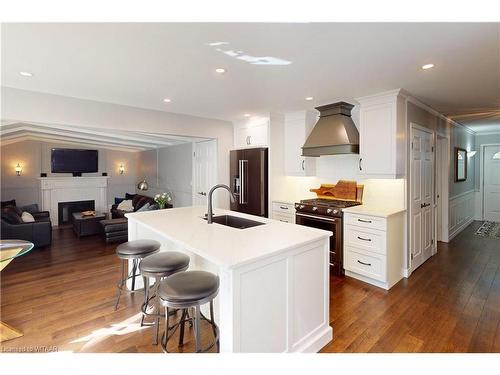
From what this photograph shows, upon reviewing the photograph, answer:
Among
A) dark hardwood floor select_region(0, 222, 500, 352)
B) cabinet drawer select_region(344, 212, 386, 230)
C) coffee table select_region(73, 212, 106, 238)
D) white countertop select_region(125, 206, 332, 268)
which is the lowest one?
dark hardwood floor select_region(0, 222, 500, 352)

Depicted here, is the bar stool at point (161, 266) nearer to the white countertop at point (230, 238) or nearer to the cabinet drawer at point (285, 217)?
the white countertop at point (230, 238)

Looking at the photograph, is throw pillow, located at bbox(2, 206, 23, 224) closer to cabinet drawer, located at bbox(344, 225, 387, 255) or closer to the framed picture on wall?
cabinet drawer, located at bbox(344, 225, 387, 255)

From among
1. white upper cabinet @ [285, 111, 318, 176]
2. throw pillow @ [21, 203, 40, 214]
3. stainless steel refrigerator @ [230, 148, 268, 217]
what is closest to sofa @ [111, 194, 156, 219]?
throw pillow @ [21, 203, 40, 214]

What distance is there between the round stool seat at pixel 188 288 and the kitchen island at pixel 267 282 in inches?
5.4

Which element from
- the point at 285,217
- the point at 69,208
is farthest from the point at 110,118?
the point at 69,208

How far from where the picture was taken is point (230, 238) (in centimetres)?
195

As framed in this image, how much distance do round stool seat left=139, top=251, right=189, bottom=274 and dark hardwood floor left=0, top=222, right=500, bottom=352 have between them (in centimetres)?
63

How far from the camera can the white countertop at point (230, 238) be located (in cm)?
160

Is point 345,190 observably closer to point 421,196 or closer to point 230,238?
point 421,196

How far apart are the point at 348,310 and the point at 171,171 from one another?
5.87 m

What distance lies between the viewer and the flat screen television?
7398 mm

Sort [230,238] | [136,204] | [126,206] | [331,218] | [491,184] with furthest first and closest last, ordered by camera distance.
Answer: [126,206] < [136,204] < [491,184] < [331,218] < [230,238]

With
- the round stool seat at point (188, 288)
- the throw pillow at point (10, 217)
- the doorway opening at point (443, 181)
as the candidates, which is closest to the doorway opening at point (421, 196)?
the doorway opening at point (443, 181)

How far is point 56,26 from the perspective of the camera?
1738 millimetres
